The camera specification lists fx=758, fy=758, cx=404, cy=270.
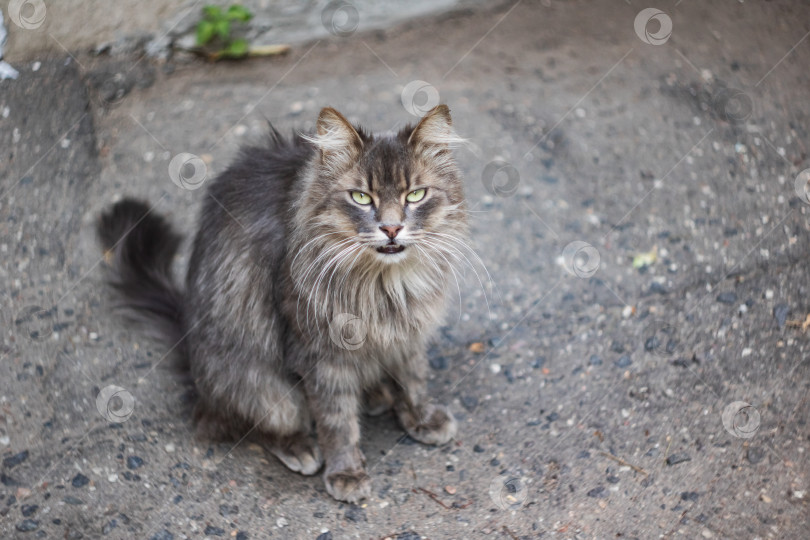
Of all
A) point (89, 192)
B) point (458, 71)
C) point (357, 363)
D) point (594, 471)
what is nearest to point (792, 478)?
point (594, 471)

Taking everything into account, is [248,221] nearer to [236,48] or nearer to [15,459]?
[15,459]

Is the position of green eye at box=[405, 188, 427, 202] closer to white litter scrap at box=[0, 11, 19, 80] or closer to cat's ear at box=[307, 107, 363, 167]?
cat's ear at box=[307, 107, 363, 167]

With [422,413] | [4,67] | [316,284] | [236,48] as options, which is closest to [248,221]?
[316,284]

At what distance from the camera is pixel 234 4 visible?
524 centimetres

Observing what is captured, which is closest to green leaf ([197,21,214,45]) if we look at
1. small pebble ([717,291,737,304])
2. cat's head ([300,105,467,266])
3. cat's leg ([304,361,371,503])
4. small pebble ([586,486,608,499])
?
cat's head ([300,105,467,266])

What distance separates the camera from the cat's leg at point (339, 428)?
10.6ft

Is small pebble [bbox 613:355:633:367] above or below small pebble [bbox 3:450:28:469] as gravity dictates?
below

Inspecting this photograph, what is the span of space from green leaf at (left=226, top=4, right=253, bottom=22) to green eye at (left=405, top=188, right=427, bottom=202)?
2879 mm

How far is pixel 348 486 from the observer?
3.37 meters

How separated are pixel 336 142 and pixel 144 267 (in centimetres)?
137

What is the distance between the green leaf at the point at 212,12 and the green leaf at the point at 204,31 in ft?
Answer: 0.14

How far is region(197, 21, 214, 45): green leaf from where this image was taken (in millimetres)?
5164

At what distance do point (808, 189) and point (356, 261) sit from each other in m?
3.00

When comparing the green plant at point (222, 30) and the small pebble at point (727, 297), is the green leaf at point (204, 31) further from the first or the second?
the small pebble at point (727, 297)
